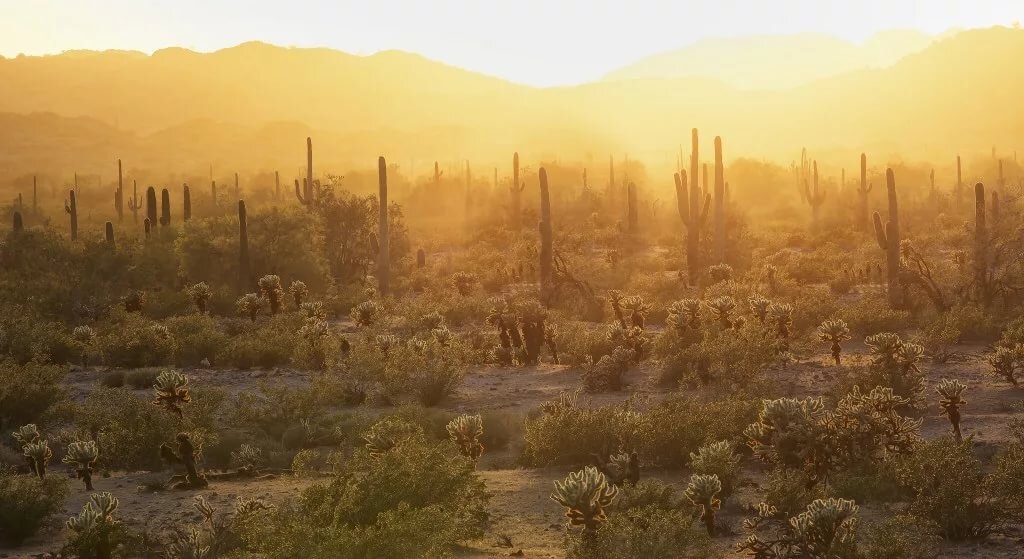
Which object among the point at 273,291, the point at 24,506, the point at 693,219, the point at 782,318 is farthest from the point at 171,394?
the point at 693,219

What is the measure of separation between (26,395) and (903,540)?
11869mm

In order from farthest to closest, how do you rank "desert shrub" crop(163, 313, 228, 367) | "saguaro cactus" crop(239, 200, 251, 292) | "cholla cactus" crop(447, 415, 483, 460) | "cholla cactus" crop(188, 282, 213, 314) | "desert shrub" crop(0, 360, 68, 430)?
"saguaro cactus" crop(239, 200, 251, 292), "cholla cactus" crop(188, 282, 213, 314), "desert shrub" crop(163, 313, 228, 367), "desert shrub" crop(0, 360, 68, 430), "cholla cactus" crop(447, 415, 483, 460)

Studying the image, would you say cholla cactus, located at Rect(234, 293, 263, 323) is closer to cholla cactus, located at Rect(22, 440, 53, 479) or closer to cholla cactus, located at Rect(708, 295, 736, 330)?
cholla cactus, located at Rect(708, 295, 736, 330)

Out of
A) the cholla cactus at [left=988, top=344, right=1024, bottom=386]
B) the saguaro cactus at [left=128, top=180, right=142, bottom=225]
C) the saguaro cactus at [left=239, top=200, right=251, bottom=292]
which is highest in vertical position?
the saguaro cactus at [left=128, top=180, right=142, bottom=225]

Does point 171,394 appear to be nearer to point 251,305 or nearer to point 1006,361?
point 251,305

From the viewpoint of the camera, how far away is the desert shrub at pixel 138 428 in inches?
445

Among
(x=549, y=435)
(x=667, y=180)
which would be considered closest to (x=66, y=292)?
(x=549, y=435)

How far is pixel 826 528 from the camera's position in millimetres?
7180

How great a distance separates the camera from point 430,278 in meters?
30.9

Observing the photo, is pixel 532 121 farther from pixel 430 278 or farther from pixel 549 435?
pixel 549 435

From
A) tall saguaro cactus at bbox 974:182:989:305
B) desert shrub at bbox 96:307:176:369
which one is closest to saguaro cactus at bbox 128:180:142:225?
desert shrub at bbox 96:307:176:369

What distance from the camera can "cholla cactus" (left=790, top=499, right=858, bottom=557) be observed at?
23.4 feet

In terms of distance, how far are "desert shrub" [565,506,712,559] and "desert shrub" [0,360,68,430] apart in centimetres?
966

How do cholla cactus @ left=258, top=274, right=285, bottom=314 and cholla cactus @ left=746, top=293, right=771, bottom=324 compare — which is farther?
cholla cactus @ left=258, top=274, right=285, bottom=314
